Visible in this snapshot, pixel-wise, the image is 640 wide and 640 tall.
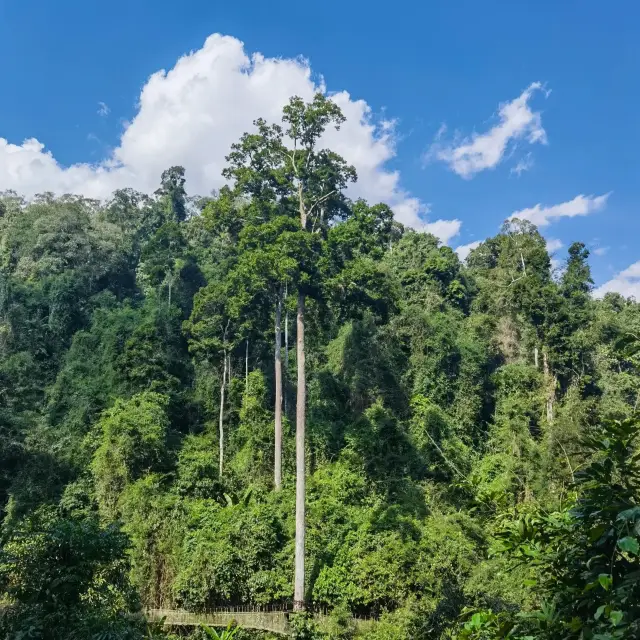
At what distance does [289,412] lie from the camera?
60.0ft

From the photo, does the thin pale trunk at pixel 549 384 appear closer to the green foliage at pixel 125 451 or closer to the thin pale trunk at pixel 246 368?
the thin pale trunk at pixel 246 368

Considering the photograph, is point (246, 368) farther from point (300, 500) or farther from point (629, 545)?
point (629, 545)

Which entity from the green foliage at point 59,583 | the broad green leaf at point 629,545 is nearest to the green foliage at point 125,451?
the green foliage at point 59,583

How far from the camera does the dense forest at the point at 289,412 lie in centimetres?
1046

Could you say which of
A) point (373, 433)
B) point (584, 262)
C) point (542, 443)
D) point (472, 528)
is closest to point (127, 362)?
point (373, 433)

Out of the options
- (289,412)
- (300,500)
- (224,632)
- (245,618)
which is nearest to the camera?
(224,632)

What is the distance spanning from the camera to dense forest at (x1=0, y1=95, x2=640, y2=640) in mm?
10461

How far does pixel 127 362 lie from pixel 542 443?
1314 centimetres

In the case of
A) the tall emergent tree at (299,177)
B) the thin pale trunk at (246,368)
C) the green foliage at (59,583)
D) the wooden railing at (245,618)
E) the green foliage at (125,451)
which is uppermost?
the tall emergent tree at (299,177)

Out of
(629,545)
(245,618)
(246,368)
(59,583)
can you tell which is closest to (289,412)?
(246,368)

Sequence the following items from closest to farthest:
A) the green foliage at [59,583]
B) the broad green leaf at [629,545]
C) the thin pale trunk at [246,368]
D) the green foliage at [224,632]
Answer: the broad green leaf at [629,545] → the green foliage at [59,583] → the green foliage at [224,632] → the thin pale trunk at [246,368]

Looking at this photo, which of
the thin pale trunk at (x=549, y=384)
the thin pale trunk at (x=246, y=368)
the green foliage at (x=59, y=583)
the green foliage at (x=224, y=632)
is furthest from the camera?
the thin pale trunk at (x=246, y=368)

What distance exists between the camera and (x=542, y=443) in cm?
1470

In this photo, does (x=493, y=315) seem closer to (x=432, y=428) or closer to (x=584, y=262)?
(x=584, y=262)
